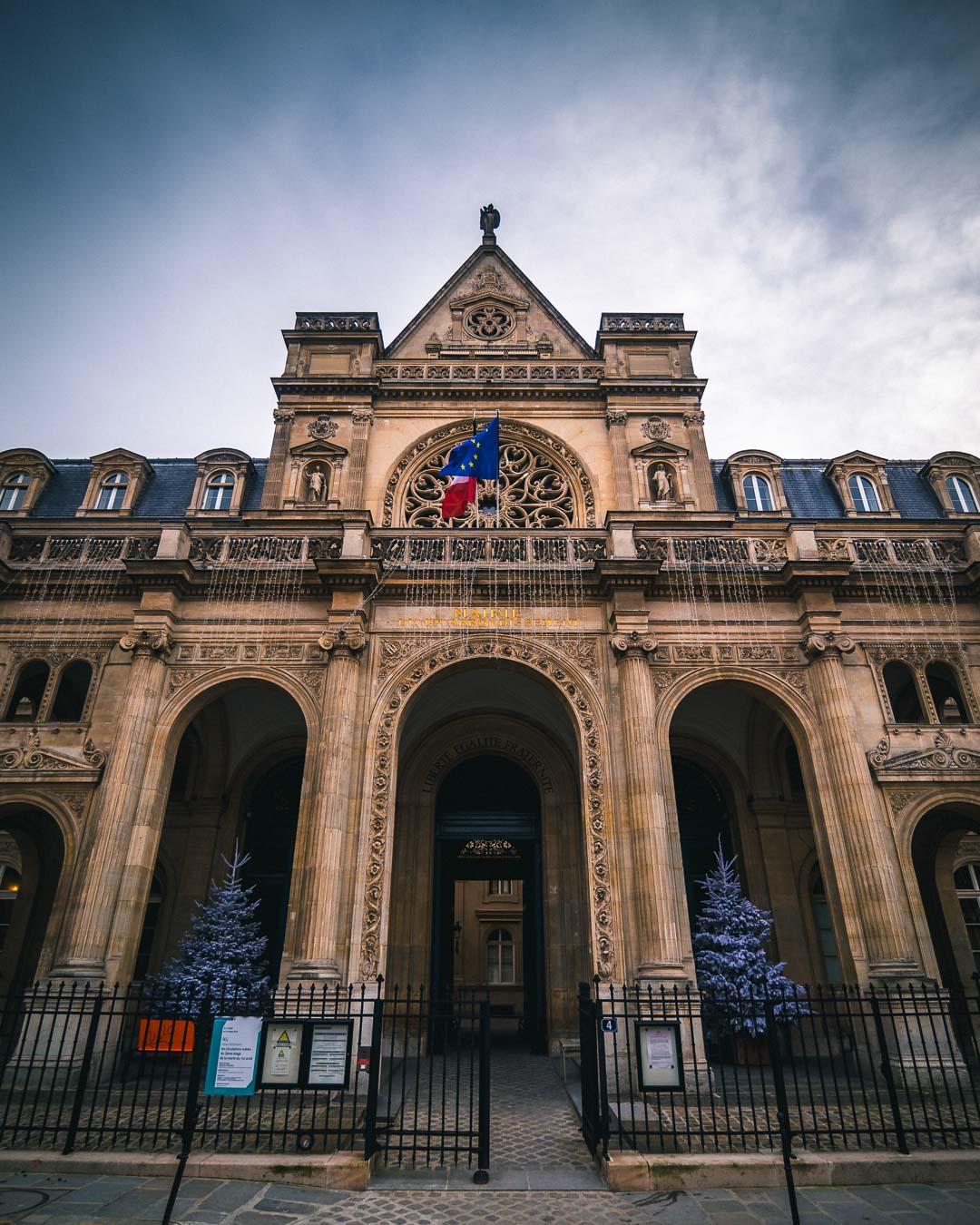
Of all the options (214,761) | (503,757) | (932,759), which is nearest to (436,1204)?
(503,757)

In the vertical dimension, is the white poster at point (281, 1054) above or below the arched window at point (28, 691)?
below

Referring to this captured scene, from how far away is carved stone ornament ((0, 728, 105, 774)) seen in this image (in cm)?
1430

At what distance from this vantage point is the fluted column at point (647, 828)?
1251 cm

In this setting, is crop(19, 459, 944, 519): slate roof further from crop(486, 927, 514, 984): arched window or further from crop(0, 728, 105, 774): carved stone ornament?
crop(486, 927, 514, 984): arched window

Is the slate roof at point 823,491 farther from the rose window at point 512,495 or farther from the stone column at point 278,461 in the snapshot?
the stone column at point 278,461

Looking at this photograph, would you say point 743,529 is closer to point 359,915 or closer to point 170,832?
point 359,915

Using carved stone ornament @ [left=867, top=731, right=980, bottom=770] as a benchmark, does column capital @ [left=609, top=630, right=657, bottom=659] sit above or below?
above

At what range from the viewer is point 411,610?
51.8 ft

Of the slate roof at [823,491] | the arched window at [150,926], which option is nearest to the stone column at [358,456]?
the slate roof at [823,491]

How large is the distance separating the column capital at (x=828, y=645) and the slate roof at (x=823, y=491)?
5.98 metres

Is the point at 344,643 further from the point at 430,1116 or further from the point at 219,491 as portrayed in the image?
the point at 430,1116

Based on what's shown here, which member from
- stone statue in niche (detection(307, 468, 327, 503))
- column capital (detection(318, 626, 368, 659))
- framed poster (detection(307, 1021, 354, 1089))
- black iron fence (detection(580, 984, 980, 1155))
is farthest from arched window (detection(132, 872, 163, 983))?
black iron fence (detection(580, 984, 980, 1155))

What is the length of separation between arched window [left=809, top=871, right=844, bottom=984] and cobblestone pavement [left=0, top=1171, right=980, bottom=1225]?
1003 centimetres

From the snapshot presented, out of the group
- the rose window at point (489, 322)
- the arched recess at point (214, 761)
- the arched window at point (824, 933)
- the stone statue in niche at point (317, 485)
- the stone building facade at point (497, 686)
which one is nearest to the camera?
the stone building facade at point (497, 686)
